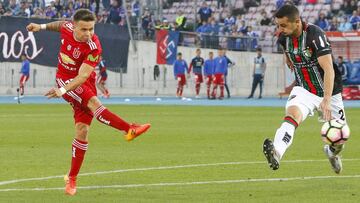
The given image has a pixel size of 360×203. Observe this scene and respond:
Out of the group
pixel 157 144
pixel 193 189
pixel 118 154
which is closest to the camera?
pixel 193 189

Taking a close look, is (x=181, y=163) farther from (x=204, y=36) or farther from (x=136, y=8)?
(x=136, y=8)

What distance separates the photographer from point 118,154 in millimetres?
17344

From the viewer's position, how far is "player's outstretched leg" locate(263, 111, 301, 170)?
10.9 meters

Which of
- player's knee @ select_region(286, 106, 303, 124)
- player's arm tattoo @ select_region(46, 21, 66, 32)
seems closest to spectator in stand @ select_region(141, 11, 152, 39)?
player's arm tattoo @ select_region(46, 21, 66, 32)

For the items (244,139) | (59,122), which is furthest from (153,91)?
(244,139)

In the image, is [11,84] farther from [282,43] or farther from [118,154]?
[282,43]

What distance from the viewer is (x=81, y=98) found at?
12.1 metres

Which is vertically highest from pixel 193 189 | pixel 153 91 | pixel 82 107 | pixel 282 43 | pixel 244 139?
pixel 282 43

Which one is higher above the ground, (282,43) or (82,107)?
(282,43)

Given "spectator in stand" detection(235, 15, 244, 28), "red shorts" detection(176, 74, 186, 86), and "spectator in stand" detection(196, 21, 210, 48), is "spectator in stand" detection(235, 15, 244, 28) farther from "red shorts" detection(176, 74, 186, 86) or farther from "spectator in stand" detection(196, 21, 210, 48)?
"red shorts" detection(176, 74, 186, 86)

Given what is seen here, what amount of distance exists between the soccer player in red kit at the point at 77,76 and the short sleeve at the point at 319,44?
7.55 ft

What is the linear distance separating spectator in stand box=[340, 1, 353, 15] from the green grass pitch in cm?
2029

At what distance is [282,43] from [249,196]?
6.81 ft

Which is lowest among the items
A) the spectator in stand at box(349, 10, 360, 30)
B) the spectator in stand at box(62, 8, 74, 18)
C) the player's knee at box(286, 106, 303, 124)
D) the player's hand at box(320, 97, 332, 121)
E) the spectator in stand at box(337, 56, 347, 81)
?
the spectator in stand at box(337, 56, 347, 81)
